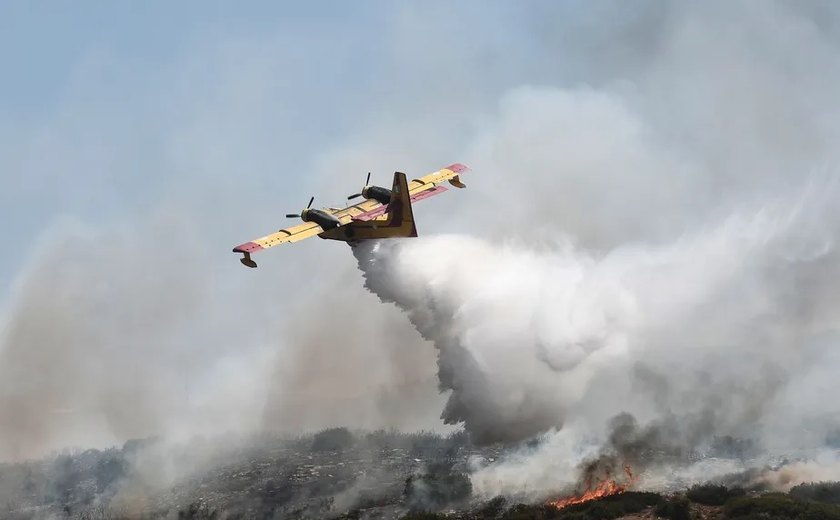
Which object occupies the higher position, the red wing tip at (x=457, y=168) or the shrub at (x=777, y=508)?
the red wing tip at (x=457, y=168)

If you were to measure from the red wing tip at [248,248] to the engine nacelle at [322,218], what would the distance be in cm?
486

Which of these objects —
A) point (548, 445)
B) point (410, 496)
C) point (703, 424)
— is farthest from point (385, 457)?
point (703, 424)

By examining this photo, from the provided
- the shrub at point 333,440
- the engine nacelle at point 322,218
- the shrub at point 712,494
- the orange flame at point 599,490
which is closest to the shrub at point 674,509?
the shrub at point 712,494

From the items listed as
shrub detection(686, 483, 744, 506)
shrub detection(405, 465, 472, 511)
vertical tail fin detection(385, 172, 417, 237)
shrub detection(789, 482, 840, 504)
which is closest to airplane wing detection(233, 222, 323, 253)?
vertical tail fin detection(385, 172, 417, 237)

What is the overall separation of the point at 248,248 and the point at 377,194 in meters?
11.1

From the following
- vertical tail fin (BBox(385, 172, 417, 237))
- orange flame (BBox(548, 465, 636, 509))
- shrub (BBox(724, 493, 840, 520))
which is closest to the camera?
shrub (BBox(724, 493, 840, 520))

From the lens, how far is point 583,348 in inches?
2704

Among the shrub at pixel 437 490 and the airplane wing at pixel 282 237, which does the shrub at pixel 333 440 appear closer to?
the shrub at pixel 437 490

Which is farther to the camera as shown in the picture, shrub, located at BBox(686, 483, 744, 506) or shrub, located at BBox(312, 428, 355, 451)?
shrub, located at BBox(312, 428, 355, 451)

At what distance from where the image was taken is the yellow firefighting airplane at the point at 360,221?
70125mm

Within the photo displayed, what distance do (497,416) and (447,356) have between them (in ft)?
18.1

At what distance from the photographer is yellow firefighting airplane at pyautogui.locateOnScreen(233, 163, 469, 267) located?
230ft

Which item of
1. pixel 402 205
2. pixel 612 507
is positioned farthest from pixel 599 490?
pixel 402 205

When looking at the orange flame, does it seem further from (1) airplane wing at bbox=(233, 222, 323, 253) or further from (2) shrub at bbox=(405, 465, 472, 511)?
(1) airplane wing at bbox=(233, 222, 323, 253)
